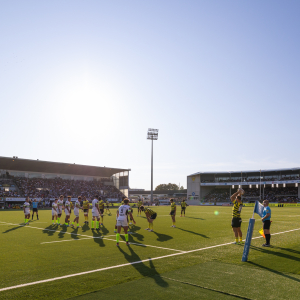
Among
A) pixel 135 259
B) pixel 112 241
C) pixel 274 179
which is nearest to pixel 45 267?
pixel 135 259

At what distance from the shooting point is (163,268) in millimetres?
7703

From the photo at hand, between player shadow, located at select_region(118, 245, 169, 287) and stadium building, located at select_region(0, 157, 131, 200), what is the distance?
51766mm

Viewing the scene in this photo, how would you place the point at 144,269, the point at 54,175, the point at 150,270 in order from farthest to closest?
the point at 54,175
the point at 144,269
the point at 150,270

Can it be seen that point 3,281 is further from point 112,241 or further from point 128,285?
point 112,241

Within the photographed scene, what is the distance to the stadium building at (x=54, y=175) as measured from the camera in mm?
60422

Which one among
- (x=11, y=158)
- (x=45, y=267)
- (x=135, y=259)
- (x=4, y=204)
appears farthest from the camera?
(x=11, y=158)

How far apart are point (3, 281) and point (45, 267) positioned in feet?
4.61

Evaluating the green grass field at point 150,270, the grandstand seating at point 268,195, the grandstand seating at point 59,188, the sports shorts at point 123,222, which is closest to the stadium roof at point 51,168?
the grandstand seating at point 59,188

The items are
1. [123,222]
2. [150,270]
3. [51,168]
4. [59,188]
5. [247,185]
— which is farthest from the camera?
[247,185]

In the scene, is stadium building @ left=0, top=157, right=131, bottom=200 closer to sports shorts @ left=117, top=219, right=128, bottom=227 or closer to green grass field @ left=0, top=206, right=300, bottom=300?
sports shorts @ left=117, top=219, right=128, bottom=227

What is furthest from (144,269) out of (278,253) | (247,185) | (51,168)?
(247,185)

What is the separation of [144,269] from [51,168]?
216 feet

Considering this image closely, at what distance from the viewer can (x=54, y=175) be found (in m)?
71.0

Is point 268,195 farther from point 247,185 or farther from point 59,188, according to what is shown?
point 59,188
